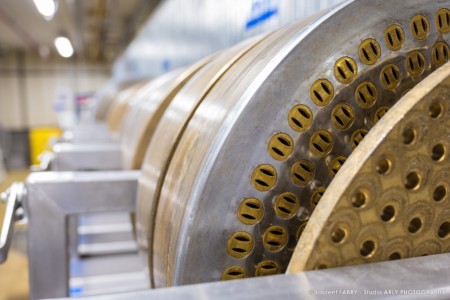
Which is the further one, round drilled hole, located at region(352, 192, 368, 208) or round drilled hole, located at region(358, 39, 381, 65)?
round drilled hole, located at region(358, 39, 381, 65)

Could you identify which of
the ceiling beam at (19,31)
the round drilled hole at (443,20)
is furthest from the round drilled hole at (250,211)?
the ceiling beam at (19,31)

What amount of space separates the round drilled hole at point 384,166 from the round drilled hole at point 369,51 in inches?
6.8

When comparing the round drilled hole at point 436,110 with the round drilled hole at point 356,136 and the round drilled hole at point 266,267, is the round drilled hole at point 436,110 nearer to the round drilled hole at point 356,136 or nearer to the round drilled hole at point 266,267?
the round drilled hole at point 356,136

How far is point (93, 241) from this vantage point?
2.45 meters

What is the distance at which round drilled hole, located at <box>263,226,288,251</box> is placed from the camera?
0.56 meters

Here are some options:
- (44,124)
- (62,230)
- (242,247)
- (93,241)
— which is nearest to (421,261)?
(242,247)

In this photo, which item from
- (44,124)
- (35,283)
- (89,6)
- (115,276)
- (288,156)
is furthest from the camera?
(44,124)

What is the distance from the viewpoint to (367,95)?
56 cm

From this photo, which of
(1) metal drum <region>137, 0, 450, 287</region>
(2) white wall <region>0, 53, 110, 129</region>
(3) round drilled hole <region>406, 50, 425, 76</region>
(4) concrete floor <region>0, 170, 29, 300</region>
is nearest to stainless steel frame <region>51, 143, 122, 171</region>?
(1) metal drum <region>137, 0, 450, 287</region>

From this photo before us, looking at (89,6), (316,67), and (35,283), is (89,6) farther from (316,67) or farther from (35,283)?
(316,67)

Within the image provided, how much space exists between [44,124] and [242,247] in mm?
11832

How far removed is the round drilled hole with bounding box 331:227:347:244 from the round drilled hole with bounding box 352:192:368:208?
30mm

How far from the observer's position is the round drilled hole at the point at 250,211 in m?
0.56

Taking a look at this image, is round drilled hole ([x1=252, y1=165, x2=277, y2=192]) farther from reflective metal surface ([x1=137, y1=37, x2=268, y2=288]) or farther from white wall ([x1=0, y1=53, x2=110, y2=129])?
white wall ([x1=0, y1=53, x2=110, y2=129])
